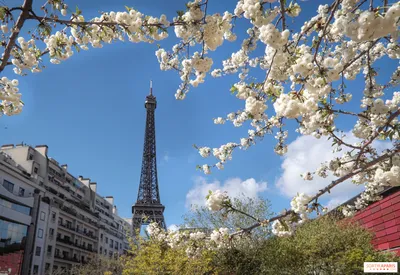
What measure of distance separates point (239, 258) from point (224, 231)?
13657 millimetres

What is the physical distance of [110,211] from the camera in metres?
74.1

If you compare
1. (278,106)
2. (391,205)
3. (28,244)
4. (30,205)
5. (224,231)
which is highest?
(30,205)

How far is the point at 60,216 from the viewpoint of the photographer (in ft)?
161

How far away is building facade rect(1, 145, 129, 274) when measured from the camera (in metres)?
41.8

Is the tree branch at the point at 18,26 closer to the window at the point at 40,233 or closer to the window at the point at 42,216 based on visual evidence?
the window at the point at 40,233

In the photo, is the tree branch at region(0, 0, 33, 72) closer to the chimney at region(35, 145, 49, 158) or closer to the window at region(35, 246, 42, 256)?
the window at region(35, 246, 42, 256)

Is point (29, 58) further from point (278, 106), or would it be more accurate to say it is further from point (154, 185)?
point (154, 185)

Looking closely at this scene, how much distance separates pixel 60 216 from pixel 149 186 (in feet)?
47.5

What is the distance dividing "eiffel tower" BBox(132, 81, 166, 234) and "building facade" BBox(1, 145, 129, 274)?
6.32m

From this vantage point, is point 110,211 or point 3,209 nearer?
point 3,209

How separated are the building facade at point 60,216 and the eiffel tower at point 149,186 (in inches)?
249

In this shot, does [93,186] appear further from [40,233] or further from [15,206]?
[15,206]

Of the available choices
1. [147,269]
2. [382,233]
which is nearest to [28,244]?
[147,269]

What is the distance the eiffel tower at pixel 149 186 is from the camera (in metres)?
55.3
